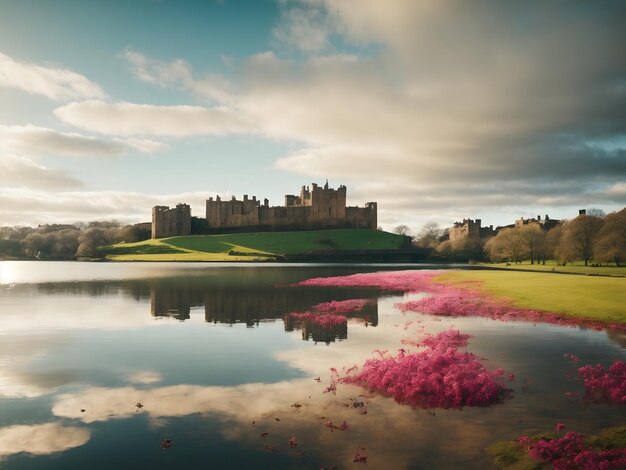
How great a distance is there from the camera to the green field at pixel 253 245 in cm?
14550

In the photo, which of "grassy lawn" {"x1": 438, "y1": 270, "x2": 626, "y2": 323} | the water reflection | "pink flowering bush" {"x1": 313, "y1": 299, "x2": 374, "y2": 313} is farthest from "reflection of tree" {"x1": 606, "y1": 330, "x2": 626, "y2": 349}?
the water reflection

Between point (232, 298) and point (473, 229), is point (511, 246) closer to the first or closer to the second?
point (232, 298)

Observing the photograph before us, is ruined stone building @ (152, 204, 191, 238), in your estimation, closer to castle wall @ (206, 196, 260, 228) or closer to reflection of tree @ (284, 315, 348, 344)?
castle wall @ (206, 196, 260, 228)

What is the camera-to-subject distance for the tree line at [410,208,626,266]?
70.6 meters

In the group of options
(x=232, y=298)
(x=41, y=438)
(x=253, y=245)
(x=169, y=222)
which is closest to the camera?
(x=41, y=438)

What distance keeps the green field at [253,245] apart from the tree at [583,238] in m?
68.6

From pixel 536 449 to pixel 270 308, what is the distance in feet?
80.6

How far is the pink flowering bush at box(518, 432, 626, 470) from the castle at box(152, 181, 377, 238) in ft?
585

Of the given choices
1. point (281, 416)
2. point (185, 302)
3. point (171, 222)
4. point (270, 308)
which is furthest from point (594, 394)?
point (171, 222)

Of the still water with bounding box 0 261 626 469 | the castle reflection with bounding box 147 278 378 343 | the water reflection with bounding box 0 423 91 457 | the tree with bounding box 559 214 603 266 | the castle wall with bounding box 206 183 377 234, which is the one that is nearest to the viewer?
the still water with bounding box 0 261 626 469

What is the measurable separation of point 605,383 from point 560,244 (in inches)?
3088

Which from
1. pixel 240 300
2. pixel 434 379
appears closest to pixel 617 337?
pixel 434 379

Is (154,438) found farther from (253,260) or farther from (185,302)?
(253,260)

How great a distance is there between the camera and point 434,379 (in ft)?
48.6
